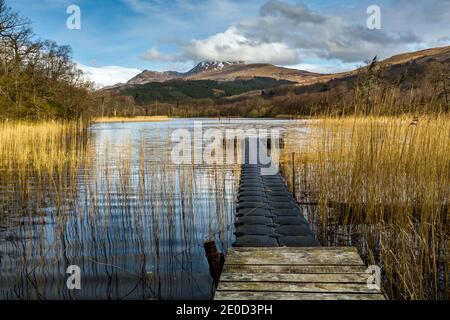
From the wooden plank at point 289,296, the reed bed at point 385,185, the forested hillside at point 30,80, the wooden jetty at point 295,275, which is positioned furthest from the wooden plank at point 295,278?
the forested hillside at point 30,80

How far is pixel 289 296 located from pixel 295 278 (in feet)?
0.72

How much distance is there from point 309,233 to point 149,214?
2173 mm

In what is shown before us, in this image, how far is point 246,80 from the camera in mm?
141875

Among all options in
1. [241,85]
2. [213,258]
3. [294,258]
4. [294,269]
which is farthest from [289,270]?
[241,85]

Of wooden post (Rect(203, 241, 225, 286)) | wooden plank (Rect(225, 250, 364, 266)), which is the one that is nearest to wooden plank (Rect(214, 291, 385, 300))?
wooden plank (Rect(225, 250, 364, 266))

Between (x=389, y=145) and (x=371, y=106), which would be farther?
(x=371, y=106)

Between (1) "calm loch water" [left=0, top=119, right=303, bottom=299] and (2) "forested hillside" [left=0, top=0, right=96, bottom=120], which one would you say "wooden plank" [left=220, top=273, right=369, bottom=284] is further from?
(2) "forested hillside" [left=0, top=0, right=96, bottom=120]

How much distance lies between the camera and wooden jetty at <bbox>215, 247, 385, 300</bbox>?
6.04 feet

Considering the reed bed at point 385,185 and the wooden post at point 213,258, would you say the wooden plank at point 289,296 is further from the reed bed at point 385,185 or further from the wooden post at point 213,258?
the reed bed at point 385,185

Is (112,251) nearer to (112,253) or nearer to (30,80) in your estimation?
(112,253)

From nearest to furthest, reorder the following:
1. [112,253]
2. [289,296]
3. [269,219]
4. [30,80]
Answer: [289,296] → [112,253] → [269,219] → [30,80]

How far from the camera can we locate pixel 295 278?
6.66ft
